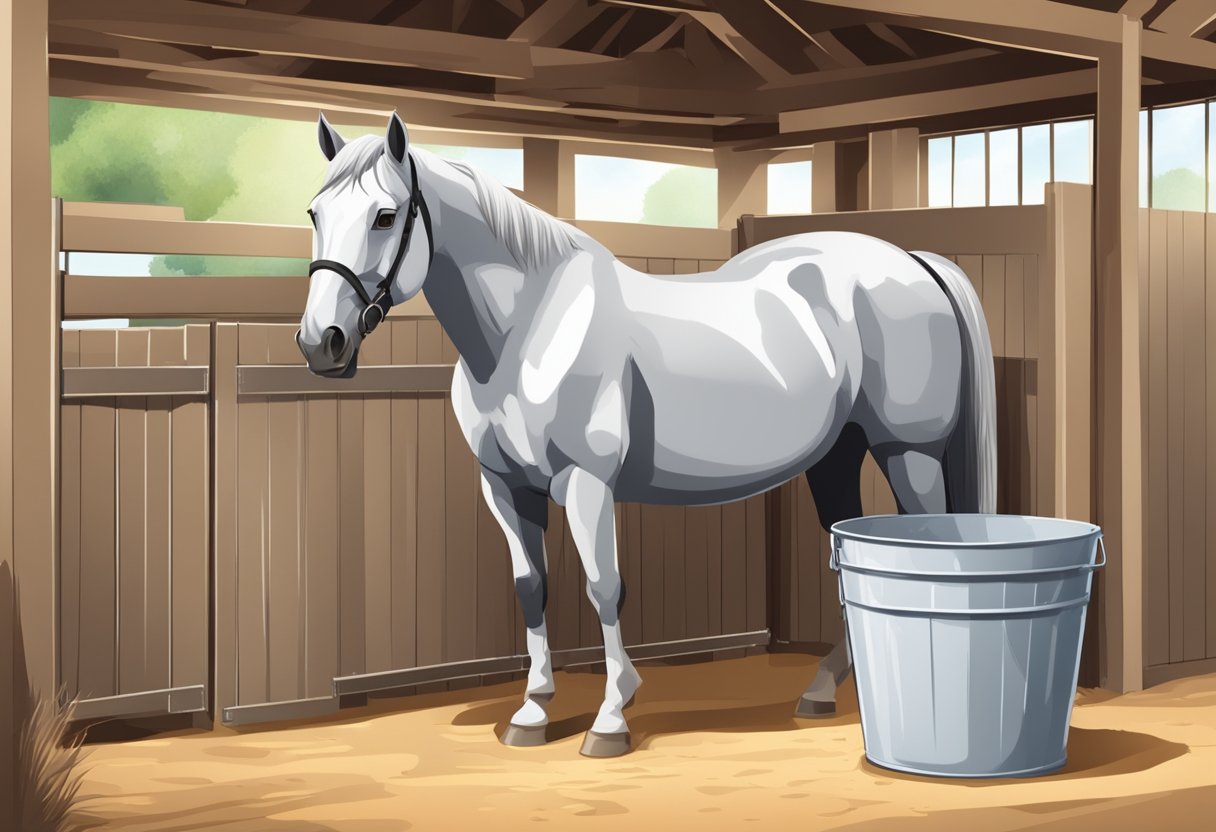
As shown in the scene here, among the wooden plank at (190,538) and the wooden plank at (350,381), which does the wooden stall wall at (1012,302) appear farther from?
the wooden plank at (190,538)

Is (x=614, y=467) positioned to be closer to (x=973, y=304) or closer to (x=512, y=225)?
(x=512, y=225)

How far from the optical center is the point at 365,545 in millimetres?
5250

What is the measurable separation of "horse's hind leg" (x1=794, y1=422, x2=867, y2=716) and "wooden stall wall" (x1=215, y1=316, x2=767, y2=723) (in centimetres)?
81

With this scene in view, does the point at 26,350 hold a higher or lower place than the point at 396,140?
lower

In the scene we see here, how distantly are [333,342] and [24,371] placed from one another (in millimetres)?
949

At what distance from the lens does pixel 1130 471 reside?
5.40m

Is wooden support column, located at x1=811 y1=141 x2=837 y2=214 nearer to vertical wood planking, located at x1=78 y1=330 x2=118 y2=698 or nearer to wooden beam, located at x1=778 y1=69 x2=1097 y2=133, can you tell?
wooden beam, located at x1=778 y1=69 x2=1097 y2=133

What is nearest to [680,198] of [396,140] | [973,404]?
[973,404]

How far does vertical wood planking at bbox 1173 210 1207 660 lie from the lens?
568 cm

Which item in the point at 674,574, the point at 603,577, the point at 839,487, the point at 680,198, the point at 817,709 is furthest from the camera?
the point at 680,198

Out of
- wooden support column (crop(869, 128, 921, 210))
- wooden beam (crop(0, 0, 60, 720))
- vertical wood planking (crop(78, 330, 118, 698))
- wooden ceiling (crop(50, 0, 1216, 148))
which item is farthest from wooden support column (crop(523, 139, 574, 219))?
wooden beam (crop(0, 0, 60, 720))

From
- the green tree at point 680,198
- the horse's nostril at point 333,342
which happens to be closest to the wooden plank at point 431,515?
the horse's nostril at point 333,342

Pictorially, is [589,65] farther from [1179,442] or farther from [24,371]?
[24,371]

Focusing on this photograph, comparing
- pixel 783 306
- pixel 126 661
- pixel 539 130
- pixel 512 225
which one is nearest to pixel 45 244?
pixel 512 225
